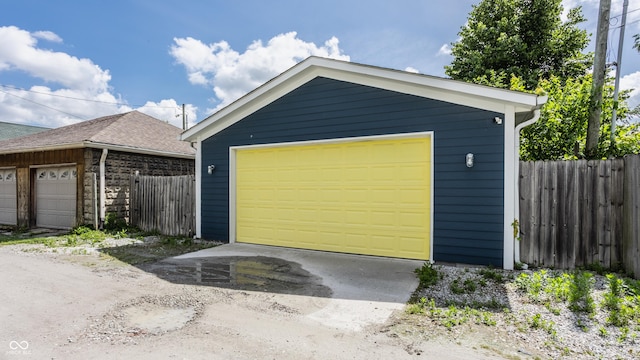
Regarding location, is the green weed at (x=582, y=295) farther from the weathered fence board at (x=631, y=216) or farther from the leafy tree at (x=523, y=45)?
the leafy tree at (x=523, y=45)

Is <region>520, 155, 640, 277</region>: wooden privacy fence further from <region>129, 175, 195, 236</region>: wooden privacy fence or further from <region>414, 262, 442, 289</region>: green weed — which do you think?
<region>129, 175, 195, 236</region>: wooden privacy fence

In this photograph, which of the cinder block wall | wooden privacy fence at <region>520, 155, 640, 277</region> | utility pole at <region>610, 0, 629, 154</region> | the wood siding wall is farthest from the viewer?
the wood siding wall

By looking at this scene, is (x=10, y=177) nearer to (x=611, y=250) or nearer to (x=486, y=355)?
(x=486, y=355)

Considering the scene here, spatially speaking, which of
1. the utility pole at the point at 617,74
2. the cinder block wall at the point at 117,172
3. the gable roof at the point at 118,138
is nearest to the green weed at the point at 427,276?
the utility pole at the point at 617,74

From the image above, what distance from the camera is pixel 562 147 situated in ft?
25.8

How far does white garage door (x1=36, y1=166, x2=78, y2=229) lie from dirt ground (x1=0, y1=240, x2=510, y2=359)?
226 inches

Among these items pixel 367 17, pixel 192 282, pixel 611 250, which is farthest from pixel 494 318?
pixel 367 17

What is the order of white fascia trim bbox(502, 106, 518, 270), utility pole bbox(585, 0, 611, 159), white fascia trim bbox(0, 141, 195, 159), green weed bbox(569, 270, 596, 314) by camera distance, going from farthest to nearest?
1. white fascia trim bbox(0, 141, 195, 159)
2. utility pole bbox(585, 0, 611, 159)
3. white fascia trim bbox(502, 106, 518, 270)
4. green weed bbox(569, 270, 596, 314)

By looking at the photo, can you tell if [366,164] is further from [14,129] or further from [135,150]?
[14,129]

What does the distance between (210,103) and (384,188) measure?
810 inches

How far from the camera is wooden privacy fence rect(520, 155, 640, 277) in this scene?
4805mm

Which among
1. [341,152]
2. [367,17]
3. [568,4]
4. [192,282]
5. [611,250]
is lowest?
[192,282]

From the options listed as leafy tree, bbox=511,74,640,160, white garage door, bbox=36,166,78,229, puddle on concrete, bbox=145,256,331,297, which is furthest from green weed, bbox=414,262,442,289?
white garage door, bbox=36,166,78,229

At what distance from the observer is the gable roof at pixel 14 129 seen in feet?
65.0
